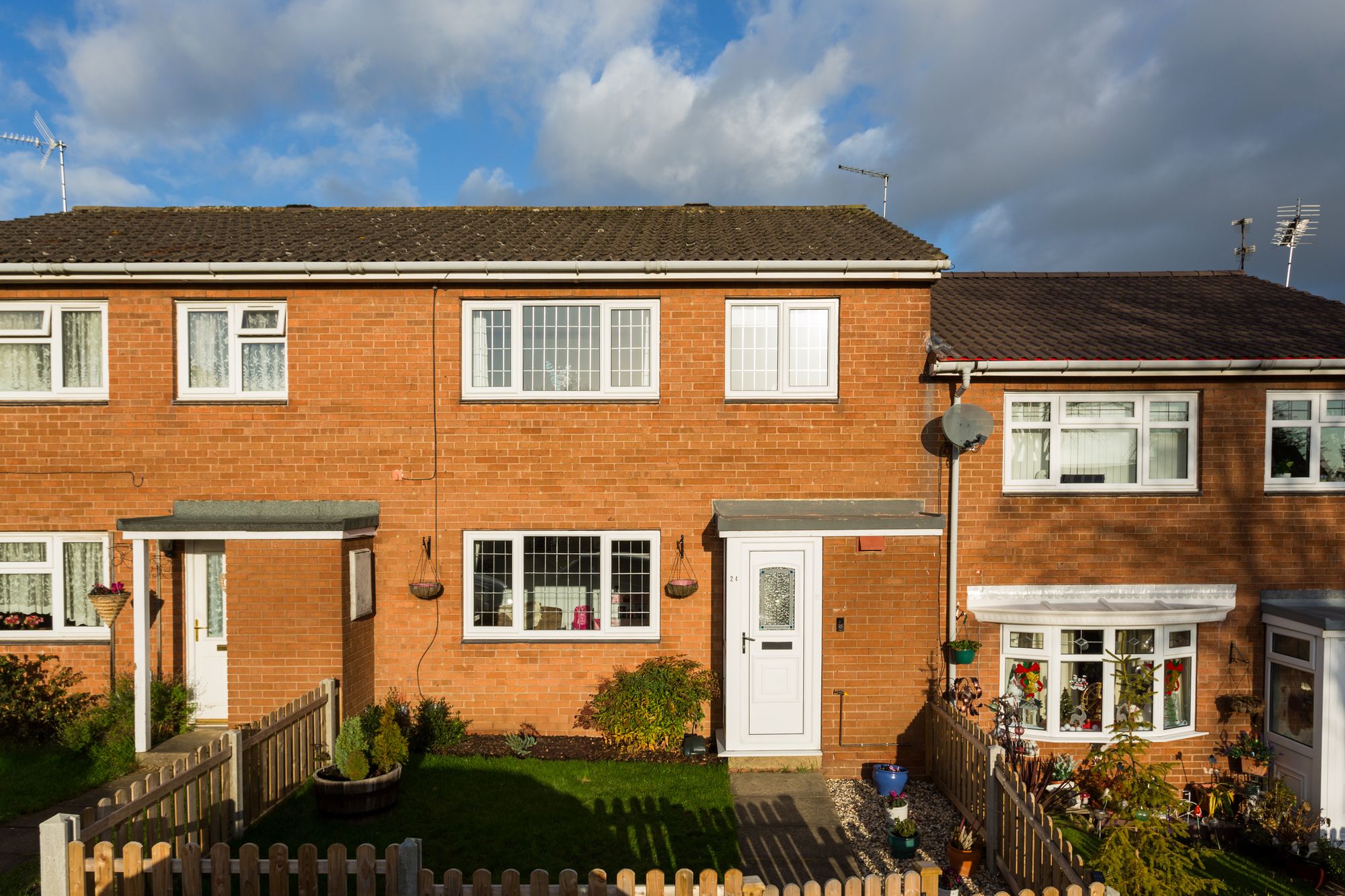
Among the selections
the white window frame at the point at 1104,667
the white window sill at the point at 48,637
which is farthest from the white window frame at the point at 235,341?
the white window frame at the point at 1104,667

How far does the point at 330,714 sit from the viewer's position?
9227 millimetres

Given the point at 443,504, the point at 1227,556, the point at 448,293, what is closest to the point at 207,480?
the point at 443,504

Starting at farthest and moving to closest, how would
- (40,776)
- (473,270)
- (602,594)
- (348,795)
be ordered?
(602,594)
(473,270)
(40,776)
(348,795)

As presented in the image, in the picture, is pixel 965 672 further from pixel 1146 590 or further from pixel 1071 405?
pixel 1071 405

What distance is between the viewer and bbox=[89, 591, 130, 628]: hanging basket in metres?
9.65

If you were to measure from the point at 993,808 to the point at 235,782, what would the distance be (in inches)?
271

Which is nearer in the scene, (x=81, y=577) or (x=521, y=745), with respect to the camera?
(x=521, y=745)

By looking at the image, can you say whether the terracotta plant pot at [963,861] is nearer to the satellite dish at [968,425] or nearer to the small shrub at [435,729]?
the satellite dish at [968,425]

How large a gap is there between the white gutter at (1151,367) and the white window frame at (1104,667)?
308cm

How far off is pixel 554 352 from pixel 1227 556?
29.2ft

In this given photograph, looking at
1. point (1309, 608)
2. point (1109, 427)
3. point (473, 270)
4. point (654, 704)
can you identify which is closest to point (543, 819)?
point (654, 704)

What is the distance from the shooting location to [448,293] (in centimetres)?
1033

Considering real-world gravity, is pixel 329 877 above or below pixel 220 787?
above

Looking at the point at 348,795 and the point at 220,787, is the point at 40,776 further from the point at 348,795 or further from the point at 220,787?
the point at 348,795
